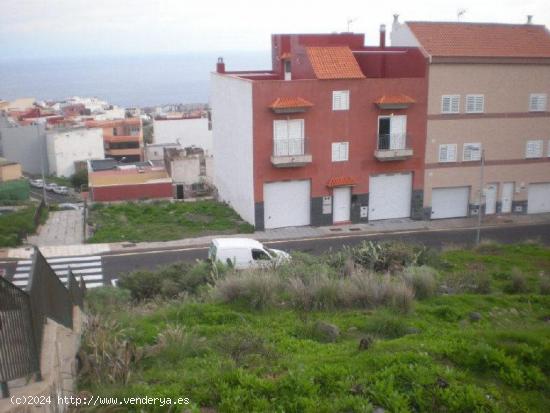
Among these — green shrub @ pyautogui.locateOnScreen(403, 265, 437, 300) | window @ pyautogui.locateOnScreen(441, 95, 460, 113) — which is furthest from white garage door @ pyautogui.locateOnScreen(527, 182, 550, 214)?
green shrub @ pyautogui.locateOnScreen(403, 265, 437, 300)

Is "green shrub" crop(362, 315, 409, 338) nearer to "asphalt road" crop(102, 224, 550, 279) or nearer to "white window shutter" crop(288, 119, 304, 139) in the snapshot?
"asphalt road" crop(102, 224, 550, 279)

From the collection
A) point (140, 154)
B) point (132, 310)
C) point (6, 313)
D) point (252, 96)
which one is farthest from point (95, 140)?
point (6, 313)

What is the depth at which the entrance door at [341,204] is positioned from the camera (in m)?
31.2

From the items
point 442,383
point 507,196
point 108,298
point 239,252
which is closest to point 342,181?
point 507,196

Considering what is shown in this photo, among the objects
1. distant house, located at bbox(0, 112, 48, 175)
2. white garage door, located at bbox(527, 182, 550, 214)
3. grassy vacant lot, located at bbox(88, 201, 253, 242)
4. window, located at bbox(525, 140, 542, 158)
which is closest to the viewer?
grassy vacant lot, located at bbox(88, 201, 253, 242)

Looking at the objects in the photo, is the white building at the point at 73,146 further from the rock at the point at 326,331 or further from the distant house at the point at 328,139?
the rock at the point at 326,331

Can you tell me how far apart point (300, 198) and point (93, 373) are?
76.5 ft

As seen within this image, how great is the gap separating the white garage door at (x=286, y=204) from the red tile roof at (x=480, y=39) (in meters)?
9.88

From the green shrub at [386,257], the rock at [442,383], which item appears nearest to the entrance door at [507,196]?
the green shrub at [386,257]

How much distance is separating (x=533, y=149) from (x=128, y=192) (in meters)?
26.7

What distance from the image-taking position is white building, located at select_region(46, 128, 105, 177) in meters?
94.5

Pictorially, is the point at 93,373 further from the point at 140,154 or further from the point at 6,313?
the point at 140,154

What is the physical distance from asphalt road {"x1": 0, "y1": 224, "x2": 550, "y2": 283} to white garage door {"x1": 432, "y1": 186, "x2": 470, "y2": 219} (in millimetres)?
2497

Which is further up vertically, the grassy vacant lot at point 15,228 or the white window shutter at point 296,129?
the white window shutter at point 296,129
